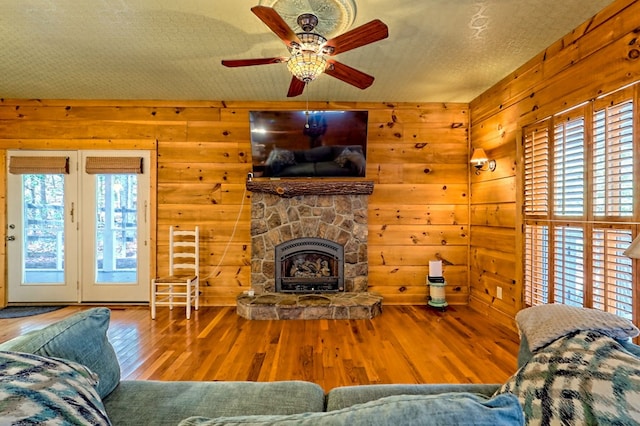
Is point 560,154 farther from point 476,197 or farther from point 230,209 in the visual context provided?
point 230,209

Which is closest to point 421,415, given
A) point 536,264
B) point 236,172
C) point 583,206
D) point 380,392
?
point 380,392

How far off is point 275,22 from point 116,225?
3616mm

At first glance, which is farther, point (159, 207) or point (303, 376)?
point (159, 207)

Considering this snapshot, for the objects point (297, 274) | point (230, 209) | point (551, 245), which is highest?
point (230, 209)

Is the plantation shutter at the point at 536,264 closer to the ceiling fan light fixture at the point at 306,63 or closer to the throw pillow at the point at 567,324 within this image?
the throw pillow at the point at 567,324

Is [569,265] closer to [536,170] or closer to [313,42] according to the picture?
[536,170]

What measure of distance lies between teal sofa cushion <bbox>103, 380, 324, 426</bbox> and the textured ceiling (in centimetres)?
212

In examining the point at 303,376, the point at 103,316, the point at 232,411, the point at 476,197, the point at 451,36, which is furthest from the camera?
the point at 476,197

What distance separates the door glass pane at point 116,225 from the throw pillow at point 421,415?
415 centimetres

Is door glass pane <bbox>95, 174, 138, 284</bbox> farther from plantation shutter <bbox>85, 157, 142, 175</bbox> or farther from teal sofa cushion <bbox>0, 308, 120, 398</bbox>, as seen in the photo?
teal sofa cushion <bbox>0, 308, 120, 398</bbox>

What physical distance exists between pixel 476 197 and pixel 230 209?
126 inches

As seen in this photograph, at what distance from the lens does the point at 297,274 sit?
409cm

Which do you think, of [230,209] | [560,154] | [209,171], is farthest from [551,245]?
[209,171]

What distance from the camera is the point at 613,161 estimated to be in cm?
211
